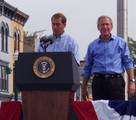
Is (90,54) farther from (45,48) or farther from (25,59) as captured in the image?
(25,59)

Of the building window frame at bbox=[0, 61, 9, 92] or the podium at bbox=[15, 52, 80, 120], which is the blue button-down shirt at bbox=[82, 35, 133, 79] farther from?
the building window frame at bbox=[0, 61, 9, 92]

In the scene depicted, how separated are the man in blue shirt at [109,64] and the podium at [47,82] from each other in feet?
2.76

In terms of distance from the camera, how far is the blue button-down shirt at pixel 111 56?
771cm

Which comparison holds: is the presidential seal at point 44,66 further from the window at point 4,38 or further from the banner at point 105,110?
the window at point 4,38

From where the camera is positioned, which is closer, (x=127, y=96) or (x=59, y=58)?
(x=59, y=58)

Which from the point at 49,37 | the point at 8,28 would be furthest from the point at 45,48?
the point at 8,28

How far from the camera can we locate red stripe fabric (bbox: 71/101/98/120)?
23.4 ft

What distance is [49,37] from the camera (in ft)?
25.6

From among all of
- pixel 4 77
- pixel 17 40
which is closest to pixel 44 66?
pixel 4 77

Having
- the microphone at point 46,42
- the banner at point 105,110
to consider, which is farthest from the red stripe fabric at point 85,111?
the microphone at point 46,42

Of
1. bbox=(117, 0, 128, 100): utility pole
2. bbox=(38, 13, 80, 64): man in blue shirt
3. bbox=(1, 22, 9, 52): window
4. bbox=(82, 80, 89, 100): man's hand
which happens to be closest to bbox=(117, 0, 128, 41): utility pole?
bbox=(117, 0, 128, 100): utility pole

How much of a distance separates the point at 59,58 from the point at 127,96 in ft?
5.67

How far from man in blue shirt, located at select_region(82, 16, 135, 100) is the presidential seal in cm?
101

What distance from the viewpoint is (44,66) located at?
6.96m
